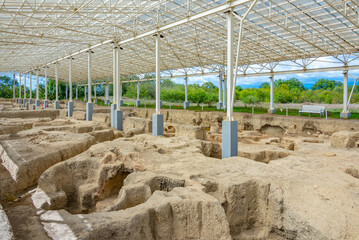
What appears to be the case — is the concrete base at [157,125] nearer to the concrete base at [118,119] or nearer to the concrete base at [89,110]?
the concrete base at [118,119]

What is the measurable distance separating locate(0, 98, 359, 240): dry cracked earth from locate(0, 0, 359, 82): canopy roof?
6562mm

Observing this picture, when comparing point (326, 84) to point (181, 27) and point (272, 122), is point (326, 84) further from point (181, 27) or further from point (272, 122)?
point (181, 27)

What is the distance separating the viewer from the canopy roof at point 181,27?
13572 millimetres

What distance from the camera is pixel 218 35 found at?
1920 centimetres

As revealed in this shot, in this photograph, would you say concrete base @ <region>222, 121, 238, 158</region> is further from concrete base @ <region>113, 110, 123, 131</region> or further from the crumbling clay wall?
concrete base @ <region>113, 110, 123, 131</region>

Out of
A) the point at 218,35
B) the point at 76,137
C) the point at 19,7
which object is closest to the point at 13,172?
the point at 76,137

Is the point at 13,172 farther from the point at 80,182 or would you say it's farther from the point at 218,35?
the point at 218,35

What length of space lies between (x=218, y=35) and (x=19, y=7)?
12.8 m

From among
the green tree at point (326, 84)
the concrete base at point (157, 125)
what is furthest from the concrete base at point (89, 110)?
the green tree at point (326, 84)

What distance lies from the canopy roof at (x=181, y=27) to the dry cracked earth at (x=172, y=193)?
656 cm

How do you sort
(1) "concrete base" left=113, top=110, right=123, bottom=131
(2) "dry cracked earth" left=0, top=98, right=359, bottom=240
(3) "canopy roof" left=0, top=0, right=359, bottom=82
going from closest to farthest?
(2) "dry cracked earth" left=0, top=98, right=359, bottom=240 < (3) "canopy roof" left=0, top=0, right=359, bottom=82 < (1) "concrete base" left=113, top=110, right=123, bottom=131

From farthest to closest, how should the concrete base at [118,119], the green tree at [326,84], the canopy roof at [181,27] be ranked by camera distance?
the green tree at [326,84]
the concrete base at [118,119]
the canopy roof at [181,27]

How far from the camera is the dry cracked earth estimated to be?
406 cm

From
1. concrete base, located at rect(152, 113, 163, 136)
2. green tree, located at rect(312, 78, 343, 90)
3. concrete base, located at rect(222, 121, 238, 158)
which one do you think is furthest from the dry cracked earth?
green tree, located at rect(312, 78, 343, 90)
